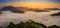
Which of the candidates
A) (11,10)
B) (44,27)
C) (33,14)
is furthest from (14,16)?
(44,27)

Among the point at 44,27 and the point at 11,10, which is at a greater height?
the point at 11,10

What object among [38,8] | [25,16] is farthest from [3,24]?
[38,8]

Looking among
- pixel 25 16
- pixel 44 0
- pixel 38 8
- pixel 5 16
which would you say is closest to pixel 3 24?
pixel 5 16

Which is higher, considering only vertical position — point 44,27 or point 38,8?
point 38,8

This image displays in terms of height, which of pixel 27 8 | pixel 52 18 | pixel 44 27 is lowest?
pixel 44 27

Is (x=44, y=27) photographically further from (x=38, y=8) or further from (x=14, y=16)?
(x=14, y=16)

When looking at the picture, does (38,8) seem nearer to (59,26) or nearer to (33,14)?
(33,14)

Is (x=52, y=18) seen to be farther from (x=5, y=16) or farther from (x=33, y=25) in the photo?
(x=5, y=16)
